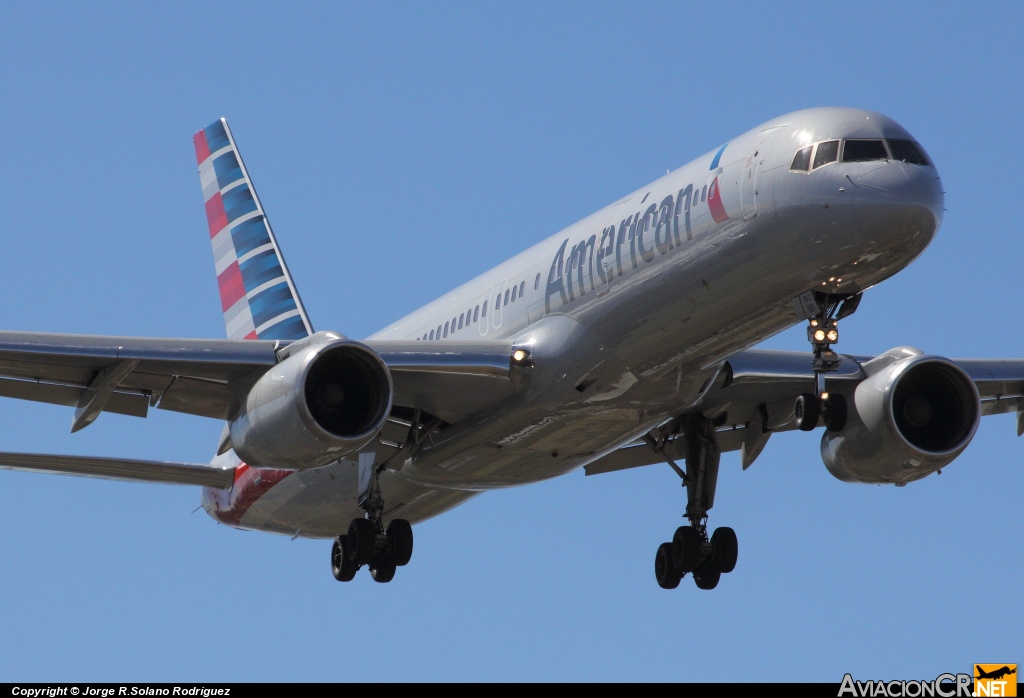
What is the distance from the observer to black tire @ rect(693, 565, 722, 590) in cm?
3064

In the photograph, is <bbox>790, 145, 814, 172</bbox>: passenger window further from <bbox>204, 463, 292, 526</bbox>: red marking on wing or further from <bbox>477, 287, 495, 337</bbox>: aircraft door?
<bbox>204, 463, 292, 526</bbox>: red marking on wing

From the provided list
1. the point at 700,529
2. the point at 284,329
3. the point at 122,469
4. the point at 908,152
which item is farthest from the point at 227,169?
the point at 908,152

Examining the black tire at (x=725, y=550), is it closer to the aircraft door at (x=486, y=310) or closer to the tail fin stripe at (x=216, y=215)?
the aircraft door at (x=486, y=310)

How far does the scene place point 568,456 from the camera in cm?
2792

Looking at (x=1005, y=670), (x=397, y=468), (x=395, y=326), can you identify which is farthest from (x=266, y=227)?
(x=1005, y=670)

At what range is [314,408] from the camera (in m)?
25.9

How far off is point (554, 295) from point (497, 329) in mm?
1780

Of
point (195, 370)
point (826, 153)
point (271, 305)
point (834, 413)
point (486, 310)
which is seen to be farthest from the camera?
point (271, 305)

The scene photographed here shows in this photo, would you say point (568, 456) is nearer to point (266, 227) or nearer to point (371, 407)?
point (371, 407)

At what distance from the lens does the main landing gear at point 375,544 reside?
2988 centimetres

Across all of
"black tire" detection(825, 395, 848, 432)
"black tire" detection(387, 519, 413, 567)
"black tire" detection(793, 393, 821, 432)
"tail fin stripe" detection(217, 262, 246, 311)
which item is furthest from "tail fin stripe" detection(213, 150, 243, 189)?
"black tire" detection(793, 393, 821, 432)

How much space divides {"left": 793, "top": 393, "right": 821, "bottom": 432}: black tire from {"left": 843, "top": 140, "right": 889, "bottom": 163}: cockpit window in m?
3.53

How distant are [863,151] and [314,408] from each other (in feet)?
29.8

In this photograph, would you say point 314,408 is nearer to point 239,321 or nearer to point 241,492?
point 241,492
